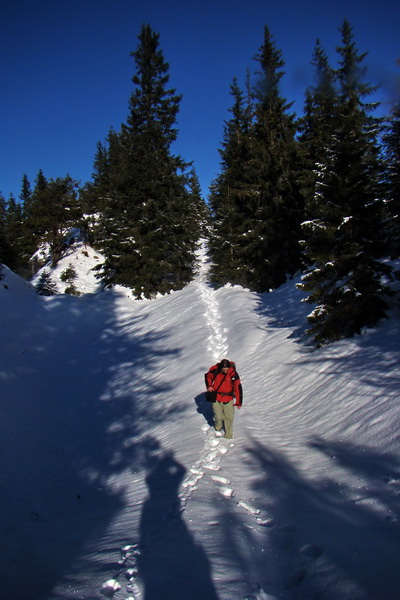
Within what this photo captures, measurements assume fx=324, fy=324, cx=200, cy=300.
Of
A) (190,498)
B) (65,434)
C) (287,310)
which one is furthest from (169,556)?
(287,310)

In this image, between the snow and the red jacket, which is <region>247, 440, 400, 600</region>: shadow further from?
the red jacket

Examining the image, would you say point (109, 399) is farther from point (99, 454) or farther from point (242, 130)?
point (242, 130)

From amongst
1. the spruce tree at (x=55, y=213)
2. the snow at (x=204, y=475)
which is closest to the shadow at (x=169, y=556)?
the snow at (x=204, y=475)

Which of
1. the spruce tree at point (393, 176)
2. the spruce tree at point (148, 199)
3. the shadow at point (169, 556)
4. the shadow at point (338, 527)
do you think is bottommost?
the shadow at point (338, 527)

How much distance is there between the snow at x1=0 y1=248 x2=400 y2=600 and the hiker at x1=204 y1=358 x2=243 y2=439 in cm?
58

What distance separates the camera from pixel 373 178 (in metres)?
10.4

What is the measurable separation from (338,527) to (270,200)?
2108cm

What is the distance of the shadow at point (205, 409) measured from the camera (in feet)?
27.8

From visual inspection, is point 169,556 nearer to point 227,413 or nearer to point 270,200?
point 227,413

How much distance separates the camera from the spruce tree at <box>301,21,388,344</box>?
966 centimetres

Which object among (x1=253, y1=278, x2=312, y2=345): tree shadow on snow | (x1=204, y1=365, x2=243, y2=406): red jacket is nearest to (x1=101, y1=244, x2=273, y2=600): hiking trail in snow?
(x1=204, y1=365, x2=243, y2=406): red jacket

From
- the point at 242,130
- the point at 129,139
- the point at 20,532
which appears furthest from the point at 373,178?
the point at 129,139

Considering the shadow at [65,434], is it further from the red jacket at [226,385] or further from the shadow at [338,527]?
the red jacket at [226,385]

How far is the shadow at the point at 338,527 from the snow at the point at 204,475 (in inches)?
0.8
